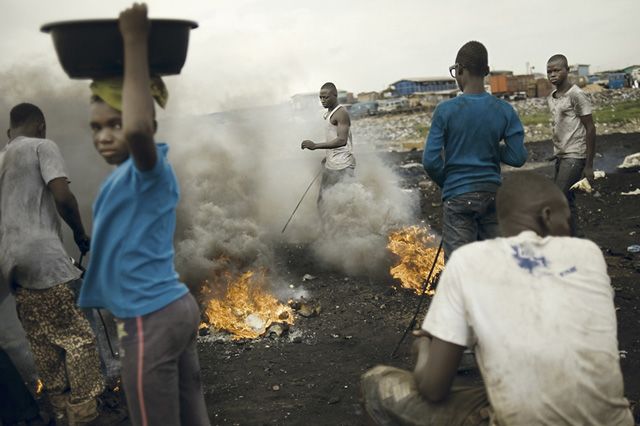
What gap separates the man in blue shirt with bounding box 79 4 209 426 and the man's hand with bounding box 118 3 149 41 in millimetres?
17

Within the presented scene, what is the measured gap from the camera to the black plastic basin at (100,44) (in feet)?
6.51

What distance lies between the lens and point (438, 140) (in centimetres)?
422

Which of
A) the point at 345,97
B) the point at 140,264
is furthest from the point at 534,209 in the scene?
the point at 345,97

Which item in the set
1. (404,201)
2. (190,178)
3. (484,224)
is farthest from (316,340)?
(404,201)

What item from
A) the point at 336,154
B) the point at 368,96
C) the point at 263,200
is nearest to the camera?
the point at 336,154

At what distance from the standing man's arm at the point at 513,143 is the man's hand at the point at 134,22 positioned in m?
3.13

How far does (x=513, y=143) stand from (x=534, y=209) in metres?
2.39

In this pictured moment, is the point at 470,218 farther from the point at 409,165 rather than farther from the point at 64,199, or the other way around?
the point at 409,165

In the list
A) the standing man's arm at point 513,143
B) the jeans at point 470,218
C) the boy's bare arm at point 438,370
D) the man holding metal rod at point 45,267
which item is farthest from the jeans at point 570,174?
the man holding metal rod at point 45,267

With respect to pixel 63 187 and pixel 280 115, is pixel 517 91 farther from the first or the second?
pixel 63 187

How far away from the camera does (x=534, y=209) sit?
2102mm

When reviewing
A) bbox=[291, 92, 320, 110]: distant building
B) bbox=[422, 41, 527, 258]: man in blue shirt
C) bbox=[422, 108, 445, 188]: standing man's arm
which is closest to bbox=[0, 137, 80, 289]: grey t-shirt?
bbox=[422, 108, 445, 188]: standing man's arm

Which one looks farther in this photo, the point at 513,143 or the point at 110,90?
the point at 513,143

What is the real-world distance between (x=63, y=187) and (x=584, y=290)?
3254 millimetres
